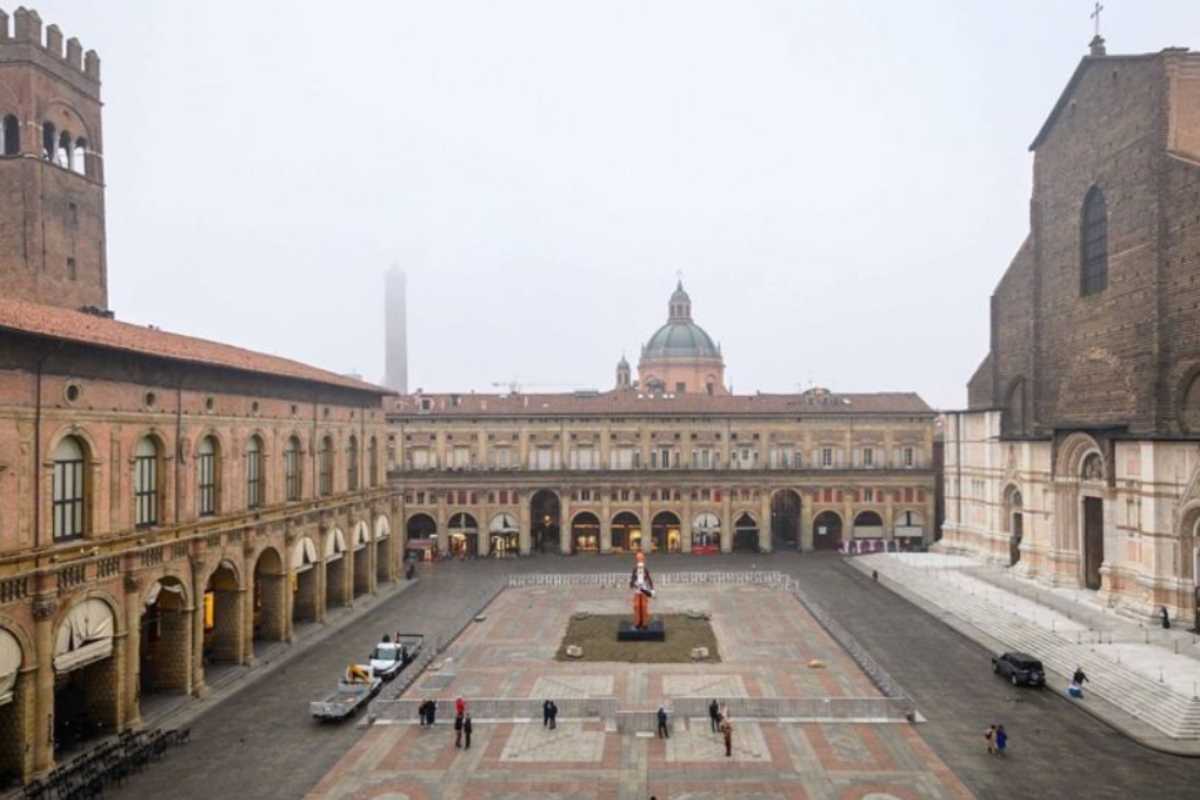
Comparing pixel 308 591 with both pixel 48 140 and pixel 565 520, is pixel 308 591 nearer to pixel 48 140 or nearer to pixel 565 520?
pixel 48 140

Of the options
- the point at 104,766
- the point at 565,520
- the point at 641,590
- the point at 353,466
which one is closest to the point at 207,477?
the point at 104,766

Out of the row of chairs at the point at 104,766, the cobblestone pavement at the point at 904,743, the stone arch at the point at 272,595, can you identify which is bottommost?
the cobblestone pavement at the point at 904,743

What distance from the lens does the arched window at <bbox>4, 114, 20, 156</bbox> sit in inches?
1839

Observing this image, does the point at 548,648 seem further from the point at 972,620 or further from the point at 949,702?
the point at 972,620

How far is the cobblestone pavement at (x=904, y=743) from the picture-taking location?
86.5ft

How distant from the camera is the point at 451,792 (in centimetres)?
2616

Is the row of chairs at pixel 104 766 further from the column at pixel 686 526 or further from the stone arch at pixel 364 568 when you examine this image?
the column at pixel 686 526

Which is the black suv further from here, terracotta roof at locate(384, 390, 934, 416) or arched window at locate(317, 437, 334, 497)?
terracotta roof at locate(384, 390, 934, 416)

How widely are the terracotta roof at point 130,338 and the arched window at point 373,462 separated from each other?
9.72 meters

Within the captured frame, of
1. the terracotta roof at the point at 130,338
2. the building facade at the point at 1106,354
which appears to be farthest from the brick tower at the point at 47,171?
the building facade at the point at 1106,354

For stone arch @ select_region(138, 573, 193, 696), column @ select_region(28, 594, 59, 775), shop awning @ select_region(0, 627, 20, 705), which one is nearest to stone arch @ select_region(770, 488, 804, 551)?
stone arch @ select_region(138, 573, 193, 696)

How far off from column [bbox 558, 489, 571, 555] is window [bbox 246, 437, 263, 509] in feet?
121

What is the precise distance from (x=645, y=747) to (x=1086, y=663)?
20537 mm

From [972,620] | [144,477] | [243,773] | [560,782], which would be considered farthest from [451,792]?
[972,620]
